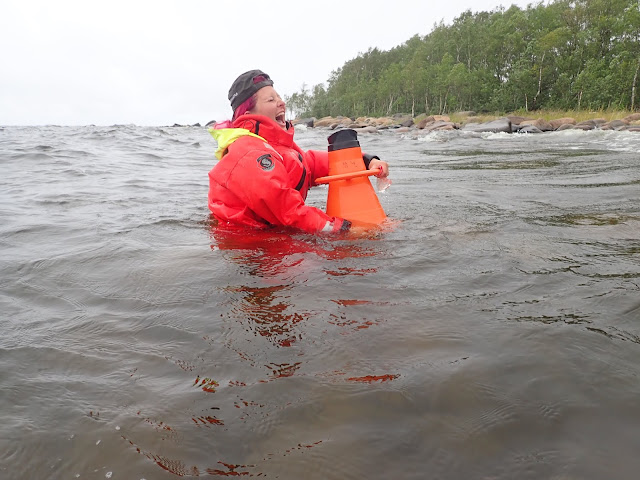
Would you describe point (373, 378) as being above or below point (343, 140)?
below

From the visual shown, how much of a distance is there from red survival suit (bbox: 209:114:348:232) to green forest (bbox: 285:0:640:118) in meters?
35.9

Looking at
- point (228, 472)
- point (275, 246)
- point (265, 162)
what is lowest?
point (228, 472)

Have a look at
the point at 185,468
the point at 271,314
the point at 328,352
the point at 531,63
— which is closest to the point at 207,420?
the point at 185,468

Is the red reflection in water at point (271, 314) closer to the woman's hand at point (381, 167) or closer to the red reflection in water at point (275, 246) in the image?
the red reflection in water at point (275, 246)

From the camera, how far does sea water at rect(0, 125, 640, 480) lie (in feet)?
4.35

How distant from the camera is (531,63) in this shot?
43.0 meters

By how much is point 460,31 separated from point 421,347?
57033 mm

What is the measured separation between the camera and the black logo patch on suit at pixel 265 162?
3297 mm

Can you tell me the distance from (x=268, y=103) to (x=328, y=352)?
259 centimetres

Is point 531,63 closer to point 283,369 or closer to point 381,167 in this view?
point 381,167

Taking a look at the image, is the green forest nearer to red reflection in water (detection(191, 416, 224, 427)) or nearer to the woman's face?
the woman's face

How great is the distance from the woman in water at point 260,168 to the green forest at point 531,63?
35.8m

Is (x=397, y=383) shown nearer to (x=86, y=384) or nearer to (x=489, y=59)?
(x=86, y=384)

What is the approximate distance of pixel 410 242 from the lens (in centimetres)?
330
